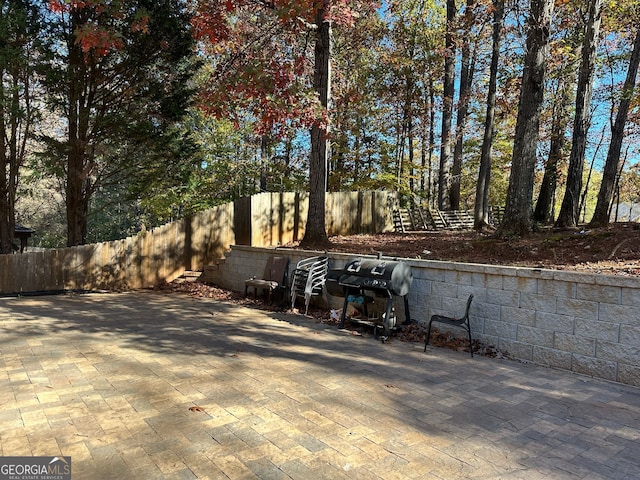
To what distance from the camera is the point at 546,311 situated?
4.87m

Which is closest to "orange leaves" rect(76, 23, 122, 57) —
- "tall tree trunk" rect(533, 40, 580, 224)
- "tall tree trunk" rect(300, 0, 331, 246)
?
"tall tree trunk" rect(300, 0, 331, 246)

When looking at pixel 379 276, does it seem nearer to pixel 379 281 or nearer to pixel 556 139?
pixel 379 281

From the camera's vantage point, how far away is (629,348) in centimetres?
427

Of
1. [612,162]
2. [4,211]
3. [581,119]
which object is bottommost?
[4,211]

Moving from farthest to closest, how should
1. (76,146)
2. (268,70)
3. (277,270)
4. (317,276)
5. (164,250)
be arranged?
1. (164,250)
2. (76,146)
3. (268,70)
4. (277,270)
5. (317,276)

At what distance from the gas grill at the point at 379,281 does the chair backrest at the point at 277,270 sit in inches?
92.8

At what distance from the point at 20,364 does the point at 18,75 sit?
31.3 ft

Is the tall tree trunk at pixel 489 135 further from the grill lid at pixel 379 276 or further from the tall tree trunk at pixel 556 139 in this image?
the grill lid at pixel 379 276

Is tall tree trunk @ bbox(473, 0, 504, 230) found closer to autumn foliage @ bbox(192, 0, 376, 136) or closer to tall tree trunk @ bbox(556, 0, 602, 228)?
tall tree trunk @ bbox(556, 0, 602, 228)

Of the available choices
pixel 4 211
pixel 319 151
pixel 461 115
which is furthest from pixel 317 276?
pixel 461 115

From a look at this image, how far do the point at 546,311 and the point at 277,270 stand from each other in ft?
16.7

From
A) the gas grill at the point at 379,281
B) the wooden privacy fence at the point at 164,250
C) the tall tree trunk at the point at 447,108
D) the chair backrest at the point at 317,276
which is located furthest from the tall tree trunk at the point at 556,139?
the gas grill at the point at 379,281

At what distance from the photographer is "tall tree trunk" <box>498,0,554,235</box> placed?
7.98 m

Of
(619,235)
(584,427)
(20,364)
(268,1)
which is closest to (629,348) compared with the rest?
(584,427)
